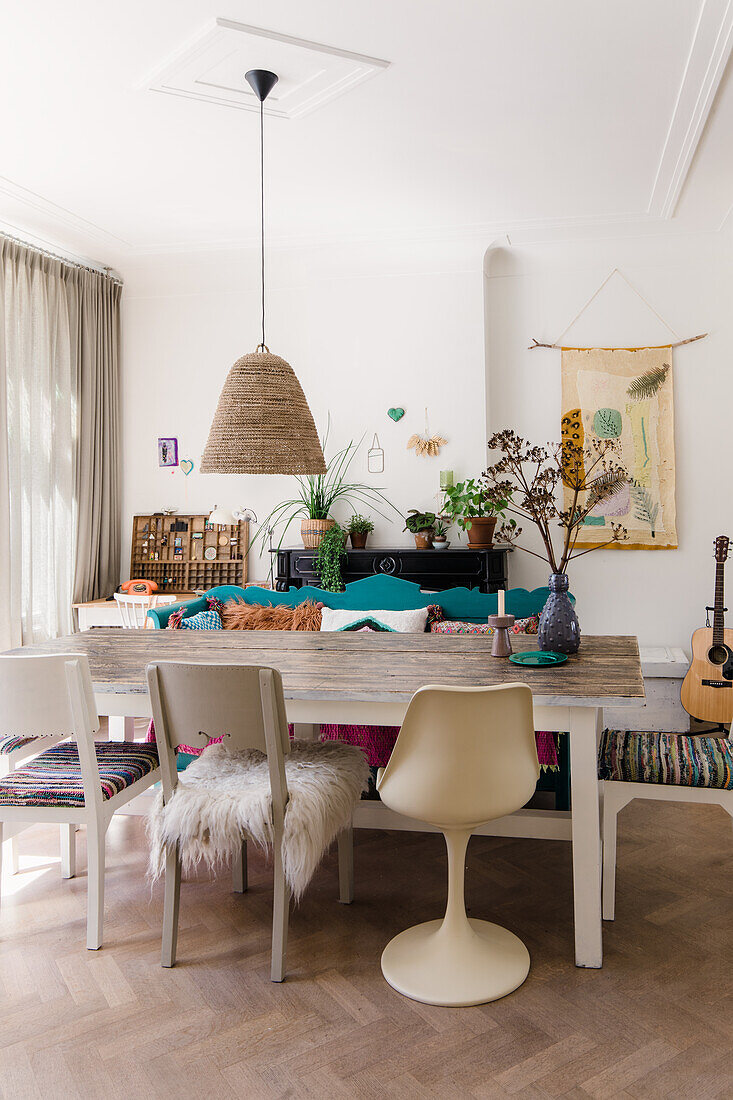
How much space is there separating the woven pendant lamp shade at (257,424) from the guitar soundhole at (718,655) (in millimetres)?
2733

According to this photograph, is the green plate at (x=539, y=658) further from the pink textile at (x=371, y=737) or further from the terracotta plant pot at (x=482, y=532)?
the terracotta plant pot at (x=482, y=532)

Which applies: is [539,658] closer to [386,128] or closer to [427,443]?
[386,128]

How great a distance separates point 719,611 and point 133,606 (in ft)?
11.3

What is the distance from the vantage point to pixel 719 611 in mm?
4547

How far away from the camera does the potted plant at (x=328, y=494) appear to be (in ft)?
17.4

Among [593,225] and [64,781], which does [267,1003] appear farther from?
[593,225]

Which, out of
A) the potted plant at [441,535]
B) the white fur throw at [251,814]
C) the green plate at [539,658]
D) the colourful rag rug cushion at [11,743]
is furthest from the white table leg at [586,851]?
the potted plant at [441,535]

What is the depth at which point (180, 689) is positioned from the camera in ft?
7.04

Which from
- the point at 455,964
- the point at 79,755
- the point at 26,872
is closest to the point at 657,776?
the point at 455,964

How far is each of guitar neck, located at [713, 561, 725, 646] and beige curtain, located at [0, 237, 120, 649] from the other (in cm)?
377

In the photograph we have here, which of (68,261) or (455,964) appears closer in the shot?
(455,964)

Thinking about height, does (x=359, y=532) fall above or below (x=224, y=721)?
above

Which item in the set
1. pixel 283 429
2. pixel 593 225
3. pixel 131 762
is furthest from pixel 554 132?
pixel 131 762

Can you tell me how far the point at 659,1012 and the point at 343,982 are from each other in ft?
2.57
